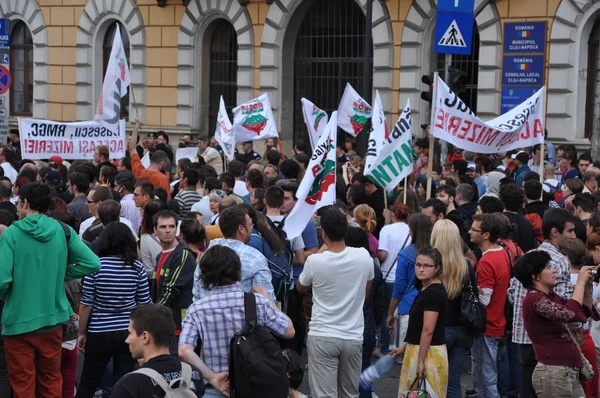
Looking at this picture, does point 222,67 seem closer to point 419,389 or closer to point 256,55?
point 256,55

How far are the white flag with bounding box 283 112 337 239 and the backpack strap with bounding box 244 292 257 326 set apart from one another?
2.38 meters

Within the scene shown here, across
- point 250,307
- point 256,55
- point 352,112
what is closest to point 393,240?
point 250,307

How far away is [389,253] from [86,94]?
1871cm

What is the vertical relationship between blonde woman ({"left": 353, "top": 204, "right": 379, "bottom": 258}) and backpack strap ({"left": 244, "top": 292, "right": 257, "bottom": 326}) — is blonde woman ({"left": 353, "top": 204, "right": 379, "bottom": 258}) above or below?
above

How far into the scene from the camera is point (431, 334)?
6.72 m

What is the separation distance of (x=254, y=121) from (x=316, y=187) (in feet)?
23.5

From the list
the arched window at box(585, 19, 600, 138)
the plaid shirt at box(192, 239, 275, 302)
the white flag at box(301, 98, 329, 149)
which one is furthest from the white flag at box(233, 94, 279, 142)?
the plaid shirt at box(192, 239, 275, 302)

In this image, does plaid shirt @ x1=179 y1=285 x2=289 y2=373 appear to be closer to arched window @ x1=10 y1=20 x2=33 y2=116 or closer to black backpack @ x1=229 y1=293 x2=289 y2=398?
black backpack @ x1=229 y1=293 x2=289 y2=398

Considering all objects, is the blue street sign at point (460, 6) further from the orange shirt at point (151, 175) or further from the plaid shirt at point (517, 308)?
the plaid shirt at point (517, 308)

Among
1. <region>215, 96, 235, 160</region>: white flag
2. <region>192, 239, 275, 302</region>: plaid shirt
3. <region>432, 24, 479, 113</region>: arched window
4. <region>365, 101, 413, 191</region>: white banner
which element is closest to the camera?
<region>192, 239, 275, 302</region>: plaid shirt

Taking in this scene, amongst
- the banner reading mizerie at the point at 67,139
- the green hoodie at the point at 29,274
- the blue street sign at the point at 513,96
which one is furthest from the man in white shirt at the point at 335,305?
the blue street sign at the point at 513,96

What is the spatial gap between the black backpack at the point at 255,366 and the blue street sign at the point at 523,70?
14.8 m

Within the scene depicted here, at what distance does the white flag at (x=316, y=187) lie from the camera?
8.11 meters

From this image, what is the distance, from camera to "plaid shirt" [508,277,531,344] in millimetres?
7441
